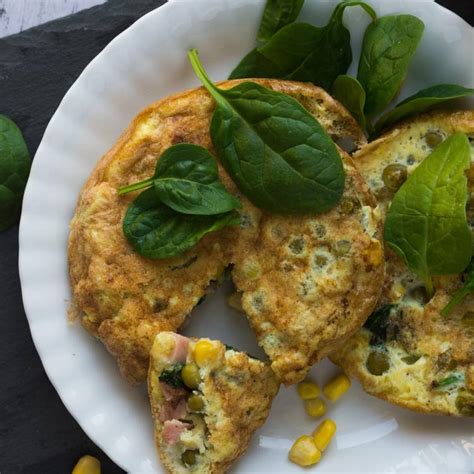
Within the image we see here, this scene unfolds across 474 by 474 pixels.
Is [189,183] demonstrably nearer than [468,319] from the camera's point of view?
Yes

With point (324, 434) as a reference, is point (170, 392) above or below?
above

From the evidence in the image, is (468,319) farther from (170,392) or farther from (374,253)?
(170,392)

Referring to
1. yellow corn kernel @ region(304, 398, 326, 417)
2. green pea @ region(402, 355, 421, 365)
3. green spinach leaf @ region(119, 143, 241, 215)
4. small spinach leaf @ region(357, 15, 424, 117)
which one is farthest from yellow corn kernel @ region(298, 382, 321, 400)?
small spinach leaf @ region(357, 15, 424, 117)

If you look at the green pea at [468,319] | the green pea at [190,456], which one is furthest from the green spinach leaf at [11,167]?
the green pea at [468,319]

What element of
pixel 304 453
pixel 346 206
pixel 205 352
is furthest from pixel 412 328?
pixel 205 352

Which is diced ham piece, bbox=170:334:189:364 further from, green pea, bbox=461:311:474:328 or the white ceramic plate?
green pea, bbox=461:311:474:328

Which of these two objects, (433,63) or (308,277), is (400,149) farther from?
(308,277)

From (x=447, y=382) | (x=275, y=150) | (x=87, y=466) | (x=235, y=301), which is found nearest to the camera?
(x=275, y=150)
